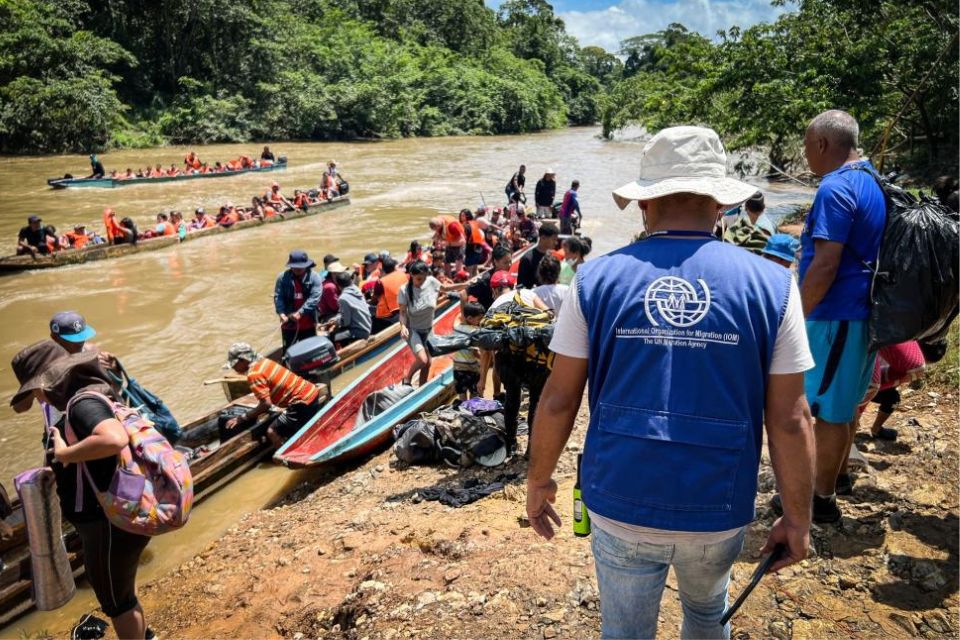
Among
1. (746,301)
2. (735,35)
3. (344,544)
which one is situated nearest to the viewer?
(746,301)

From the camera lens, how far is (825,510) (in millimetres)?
3410

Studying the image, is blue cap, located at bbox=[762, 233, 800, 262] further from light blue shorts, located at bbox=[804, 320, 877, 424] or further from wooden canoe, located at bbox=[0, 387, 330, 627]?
wooden canoe, located at bbox=[0, 387, 330, 627]

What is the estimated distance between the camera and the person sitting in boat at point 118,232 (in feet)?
51.9

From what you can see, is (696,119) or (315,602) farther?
(696,119)

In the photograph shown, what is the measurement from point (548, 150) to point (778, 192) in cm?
2112

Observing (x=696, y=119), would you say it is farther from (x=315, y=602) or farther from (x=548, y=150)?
(x=548, y=150)

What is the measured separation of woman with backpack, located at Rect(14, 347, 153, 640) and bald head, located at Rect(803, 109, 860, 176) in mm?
3476

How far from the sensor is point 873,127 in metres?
14.4

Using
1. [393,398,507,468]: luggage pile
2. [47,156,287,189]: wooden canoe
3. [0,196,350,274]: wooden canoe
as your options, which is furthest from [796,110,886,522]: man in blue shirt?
[47,156,287,189]: wooden canoe

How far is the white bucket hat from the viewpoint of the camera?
5.98ft

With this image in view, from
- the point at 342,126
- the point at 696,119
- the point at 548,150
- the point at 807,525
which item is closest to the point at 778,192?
the point at 696,119

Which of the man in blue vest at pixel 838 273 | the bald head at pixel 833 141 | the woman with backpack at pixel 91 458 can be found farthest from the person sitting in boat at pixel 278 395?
the bald head at pixel 833 141

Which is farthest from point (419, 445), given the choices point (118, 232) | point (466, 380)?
point (118, 232)

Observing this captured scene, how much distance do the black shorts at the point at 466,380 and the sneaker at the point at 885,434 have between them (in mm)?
3645
